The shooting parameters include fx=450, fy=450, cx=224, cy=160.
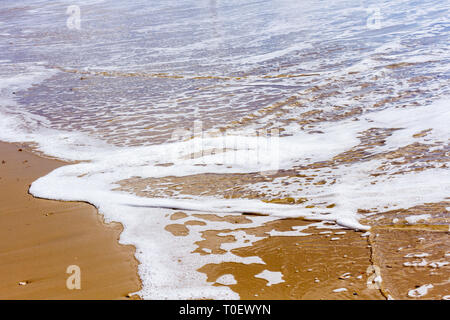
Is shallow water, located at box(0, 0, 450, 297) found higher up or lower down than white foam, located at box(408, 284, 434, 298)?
higher up

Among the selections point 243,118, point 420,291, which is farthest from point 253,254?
point 243,118

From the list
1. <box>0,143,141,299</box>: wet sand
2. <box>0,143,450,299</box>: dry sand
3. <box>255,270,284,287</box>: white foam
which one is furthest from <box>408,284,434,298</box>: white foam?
<box>0,143,141,299</box>: wet sand

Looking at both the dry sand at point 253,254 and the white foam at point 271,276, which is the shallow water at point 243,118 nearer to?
the dry sand at point 253,254

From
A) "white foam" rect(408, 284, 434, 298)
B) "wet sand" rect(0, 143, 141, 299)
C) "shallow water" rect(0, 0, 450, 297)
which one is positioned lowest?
"wet sand" rect(0, 143, 141, 299)

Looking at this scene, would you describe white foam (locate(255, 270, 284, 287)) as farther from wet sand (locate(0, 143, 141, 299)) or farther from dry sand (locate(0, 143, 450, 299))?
wet sand (locate(0, 143, 141, 299))

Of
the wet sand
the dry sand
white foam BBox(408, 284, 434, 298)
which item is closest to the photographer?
white foam BBox(408, 284, 434, 298)

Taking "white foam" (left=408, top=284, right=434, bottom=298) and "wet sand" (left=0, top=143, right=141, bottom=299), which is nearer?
"white foam" (left=408, top=284, right=434, bottom=298)

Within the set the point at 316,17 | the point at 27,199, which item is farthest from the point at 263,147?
the point at 316,17

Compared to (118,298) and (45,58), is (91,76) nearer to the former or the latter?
(45,58)
